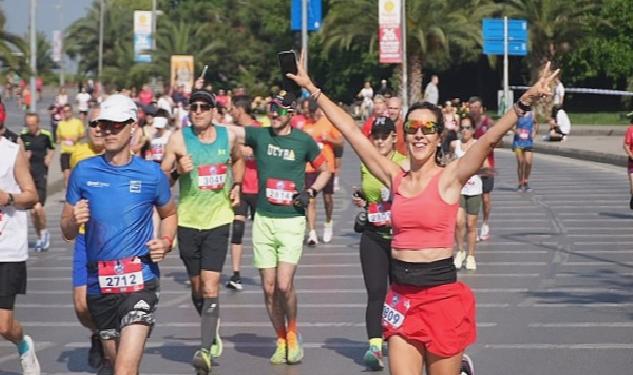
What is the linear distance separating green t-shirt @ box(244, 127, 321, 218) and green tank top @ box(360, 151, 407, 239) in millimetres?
520

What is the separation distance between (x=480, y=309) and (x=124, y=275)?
6099mm

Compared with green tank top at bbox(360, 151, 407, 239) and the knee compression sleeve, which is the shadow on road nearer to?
green tank top at bbox(360, 151, 407, 239)

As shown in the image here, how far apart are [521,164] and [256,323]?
15.4 m

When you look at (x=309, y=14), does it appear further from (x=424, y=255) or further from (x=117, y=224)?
(x=424, y=255)

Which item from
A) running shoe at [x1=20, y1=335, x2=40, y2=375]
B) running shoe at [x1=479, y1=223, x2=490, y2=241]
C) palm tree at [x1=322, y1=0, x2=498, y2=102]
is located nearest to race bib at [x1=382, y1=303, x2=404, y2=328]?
running shoe at [x1=20, y1=335, x2=40, y2=375]

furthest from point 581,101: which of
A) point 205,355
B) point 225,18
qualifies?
point 205,355

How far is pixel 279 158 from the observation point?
11.0m

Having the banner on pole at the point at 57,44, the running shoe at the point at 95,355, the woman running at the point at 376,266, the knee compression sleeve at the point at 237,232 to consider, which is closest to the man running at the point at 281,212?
the woman running at the point at 376,266

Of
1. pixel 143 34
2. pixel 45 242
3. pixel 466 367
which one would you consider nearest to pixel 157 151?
pixel 45 242

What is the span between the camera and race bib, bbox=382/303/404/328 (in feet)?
22.7

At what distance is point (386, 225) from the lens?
10.2 m

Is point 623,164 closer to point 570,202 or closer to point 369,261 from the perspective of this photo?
point 570,202

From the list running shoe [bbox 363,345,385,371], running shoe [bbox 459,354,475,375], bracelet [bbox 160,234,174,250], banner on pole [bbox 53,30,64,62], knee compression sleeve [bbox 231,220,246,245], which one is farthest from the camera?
banner on pole [bbox 53,30,64,62]

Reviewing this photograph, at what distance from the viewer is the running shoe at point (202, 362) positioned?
Result: 9609 mm
